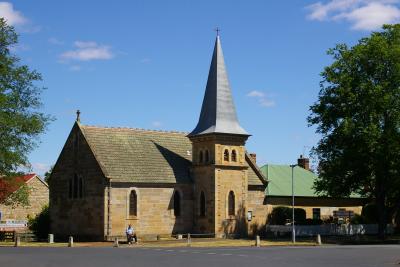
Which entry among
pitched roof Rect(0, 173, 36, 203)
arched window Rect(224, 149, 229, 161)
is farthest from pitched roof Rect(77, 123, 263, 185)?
pitched roof Rect(0, 173, 36, 203)

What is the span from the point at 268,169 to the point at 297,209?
971 centimetres

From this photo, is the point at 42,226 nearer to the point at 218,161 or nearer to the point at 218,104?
the point at 218,161

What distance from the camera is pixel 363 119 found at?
54156 mm

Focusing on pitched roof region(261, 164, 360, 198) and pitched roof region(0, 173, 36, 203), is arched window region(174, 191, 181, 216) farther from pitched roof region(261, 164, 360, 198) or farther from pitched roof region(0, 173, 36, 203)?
pitched roof region(0, 173, 36, 203)

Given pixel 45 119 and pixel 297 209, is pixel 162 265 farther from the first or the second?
pixel 297 209

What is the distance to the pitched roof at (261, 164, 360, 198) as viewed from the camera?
69.4 metres

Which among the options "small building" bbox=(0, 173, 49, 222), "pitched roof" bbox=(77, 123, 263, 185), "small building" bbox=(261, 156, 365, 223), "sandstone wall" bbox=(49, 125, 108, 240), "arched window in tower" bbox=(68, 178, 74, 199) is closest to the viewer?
"sandstone wall" bbox=(49, 125, 108, 240)

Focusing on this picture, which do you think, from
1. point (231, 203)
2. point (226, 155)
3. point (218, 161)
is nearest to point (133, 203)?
point (218, 161)

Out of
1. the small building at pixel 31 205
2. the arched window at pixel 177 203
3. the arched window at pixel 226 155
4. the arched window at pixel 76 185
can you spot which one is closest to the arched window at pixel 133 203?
the arched window at pixel 177 203

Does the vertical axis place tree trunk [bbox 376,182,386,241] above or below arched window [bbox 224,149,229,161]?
below

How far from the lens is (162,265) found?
27484mm

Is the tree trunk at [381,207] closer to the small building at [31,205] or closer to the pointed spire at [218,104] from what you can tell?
the pointed spire at [218,104]

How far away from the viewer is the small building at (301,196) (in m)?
68.9

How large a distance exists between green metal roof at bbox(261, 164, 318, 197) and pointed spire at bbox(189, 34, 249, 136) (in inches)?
488
